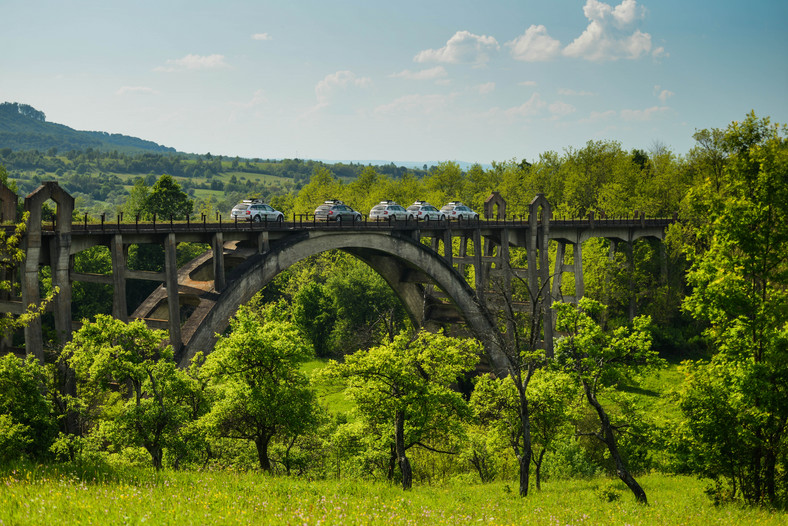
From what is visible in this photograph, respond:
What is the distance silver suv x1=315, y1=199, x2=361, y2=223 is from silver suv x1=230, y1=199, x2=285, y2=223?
4.15 metres

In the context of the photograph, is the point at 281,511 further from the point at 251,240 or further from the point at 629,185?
the point at 629,185

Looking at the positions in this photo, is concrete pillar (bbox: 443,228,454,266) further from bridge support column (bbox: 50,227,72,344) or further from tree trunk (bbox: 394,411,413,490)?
bridge support column (bbox: 50,227,72,344)

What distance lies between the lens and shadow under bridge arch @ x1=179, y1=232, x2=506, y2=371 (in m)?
33.2

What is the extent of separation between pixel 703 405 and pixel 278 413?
526 inches

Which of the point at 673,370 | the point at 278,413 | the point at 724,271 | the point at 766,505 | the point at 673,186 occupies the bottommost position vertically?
the point at 673,370

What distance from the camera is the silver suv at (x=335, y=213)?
43750 millimetres

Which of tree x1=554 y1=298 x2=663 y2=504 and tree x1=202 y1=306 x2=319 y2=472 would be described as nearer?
tree x1=554 y1=298 x2=663 y2=504

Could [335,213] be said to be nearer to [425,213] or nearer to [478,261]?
[425,213]

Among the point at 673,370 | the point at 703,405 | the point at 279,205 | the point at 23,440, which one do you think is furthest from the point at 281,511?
the point at 279,205

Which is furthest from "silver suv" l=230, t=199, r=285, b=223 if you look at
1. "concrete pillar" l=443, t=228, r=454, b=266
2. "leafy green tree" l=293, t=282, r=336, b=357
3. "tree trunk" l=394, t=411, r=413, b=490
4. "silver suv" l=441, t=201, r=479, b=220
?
"leafy green tree" l=293, t=282, r=336, b=357

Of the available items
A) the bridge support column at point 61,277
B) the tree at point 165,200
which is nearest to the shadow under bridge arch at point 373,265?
the bridge support column at point 61,277

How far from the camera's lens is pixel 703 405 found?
2045cm

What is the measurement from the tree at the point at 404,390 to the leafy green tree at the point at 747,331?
8.21 m

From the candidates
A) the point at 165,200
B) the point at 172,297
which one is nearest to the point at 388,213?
the point at 172,297
